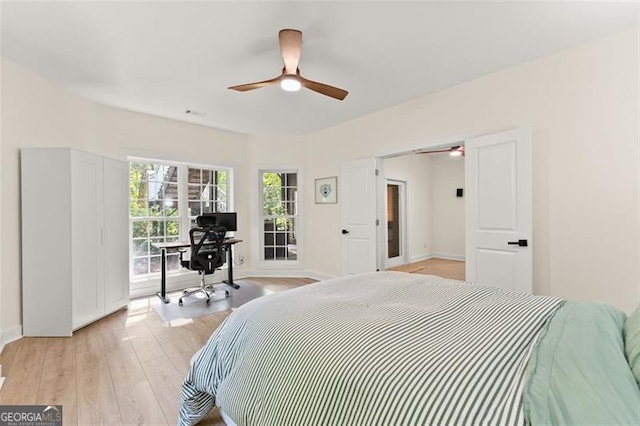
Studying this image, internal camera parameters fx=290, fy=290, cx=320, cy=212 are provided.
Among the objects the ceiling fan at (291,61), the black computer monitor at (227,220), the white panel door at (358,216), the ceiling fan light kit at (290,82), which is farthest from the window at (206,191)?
the ceiling fan light kit at (290,82)

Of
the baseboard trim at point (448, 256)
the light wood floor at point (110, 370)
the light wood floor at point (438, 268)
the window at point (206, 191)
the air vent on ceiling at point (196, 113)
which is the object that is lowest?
the light wood floor at point (110, 370)

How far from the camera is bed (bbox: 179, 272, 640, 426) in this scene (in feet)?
2.36

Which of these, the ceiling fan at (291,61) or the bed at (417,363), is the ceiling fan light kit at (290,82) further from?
the bed at (417,363)

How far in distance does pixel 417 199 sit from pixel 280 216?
341 centimetres

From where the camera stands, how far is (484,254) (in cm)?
303

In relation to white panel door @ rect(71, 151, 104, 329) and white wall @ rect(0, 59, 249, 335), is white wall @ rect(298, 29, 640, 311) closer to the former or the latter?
white wall @ rect(0, 59, 249, 335)

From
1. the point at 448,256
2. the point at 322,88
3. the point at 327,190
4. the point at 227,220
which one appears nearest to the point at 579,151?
the point at 322,88

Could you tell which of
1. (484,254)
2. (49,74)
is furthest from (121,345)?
(484,254)

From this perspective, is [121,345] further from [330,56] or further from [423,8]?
[423,8]

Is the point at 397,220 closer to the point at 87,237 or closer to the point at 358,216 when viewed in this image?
the point at 358,216

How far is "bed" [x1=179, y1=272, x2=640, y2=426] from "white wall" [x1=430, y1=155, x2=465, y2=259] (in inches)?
224

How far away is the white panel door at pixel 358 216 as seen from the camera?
4207 millimetres

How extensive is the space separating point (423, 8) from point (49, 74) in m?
3.61

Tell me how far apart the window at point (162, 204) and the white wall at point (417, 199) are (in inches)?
149
